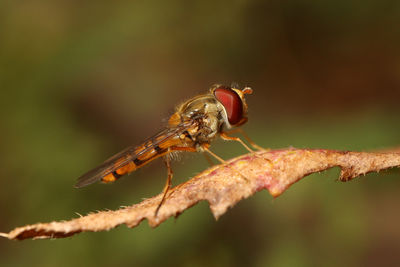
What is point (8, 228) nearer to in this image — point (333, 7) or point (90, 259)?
point (90, 259)

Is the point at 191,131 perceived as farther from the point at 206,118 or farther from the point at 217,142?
the point at 217,142

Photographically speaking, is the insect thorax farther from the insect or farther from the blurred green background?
the blurred green background

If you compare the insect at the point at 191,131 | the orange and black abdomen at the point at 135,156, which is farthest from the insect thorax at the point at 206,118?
the orange and black abdomen at the point at 135,156

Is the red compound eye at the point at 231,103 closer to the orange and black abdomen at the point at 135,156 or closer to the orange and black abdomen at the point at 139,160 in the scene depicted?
the orange and black abdomen at the point at 135,156

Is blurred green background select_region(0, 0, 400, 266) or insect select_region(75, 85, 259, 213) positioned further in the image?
blurred green background select_region(0, 0, 400, 266)

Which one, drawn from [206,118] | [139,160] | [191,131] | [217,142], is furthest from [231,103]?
[217,142]

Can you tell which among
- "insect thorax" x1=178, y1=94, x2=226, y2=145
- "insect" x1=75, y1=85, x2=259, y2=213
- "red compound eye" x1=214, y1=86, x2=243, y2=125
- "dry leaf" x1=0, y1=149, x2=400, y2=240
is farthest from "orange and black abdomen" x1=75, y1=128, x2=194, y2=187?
"dry leaf" x1=0, y1=149, x2=400, y2=240

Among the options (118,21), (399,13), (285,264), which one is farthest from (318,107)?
(118,21)
